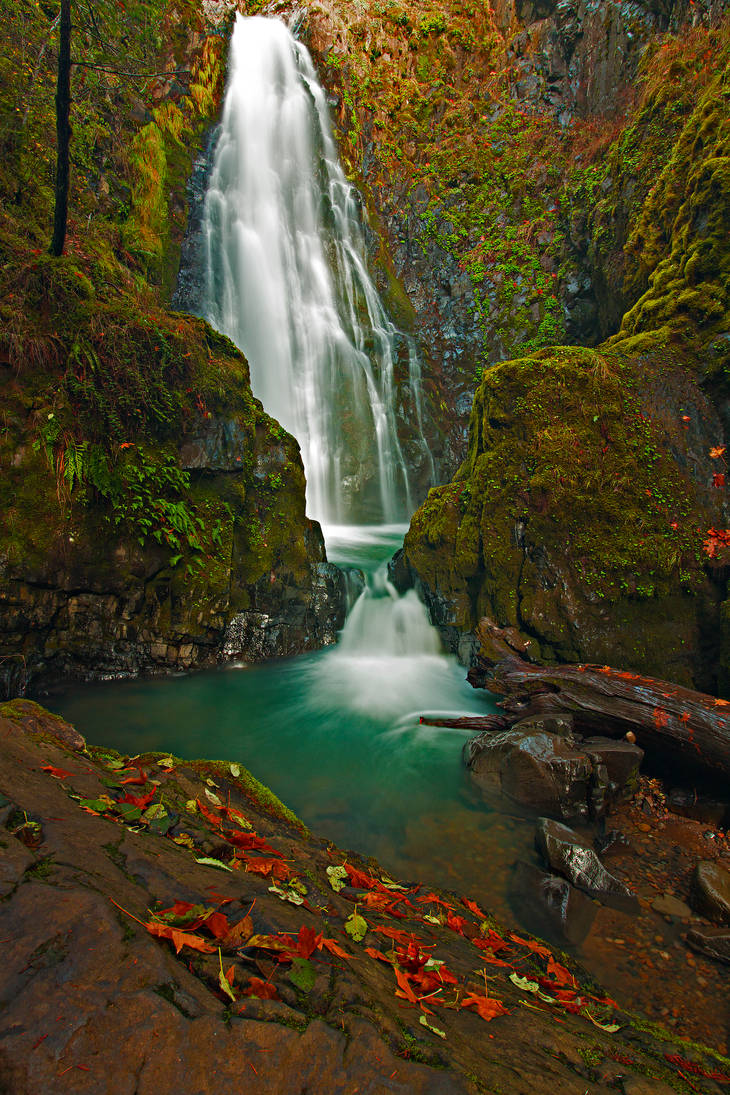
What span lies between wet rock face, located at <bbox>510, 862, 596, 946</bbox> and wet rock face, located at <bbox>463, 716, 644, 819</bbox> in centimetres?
89

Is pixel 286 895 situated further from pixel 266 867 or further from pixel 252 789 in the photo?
pixel 252 789

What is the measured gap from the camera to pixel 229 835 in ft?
7.99

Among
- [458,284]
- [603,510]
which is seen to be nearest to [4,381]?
[603,510]

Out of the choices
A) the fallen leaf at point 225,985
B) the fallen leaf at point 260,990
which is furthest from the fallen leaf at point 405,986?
the fallen leaf at point 225,985

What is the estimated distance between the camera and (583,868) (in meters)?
3.48

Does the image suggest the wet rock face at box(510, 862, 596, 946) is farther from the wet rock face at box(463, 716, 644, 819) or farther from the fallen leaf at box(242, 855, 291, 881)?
the fallen leaf at box(242, 855, 291, 881)

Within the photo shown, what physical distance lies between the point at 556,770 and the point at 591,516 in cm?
420

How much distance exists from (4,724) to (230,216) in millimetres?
18071

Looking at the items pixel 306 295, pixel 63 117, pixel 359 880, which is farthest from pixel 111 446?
pixel 306 295

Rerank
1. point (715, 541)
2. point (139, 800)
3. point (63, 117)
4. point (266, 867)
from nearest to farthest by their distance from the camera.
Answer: point (266, 867)
point (139, 800)
point (63, 117)
point (715, 541)

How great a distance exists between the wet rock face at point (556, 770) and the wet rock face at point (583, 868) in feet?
1.70

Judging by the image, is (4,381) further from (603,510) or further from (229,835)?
(603,510)

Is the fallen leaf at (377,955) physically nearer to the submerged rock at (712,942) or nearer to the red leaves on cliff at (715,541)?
the submerged rock at (712,942)

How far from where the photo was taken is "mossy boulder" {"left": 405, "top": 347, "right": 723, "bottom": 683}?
6602mm
